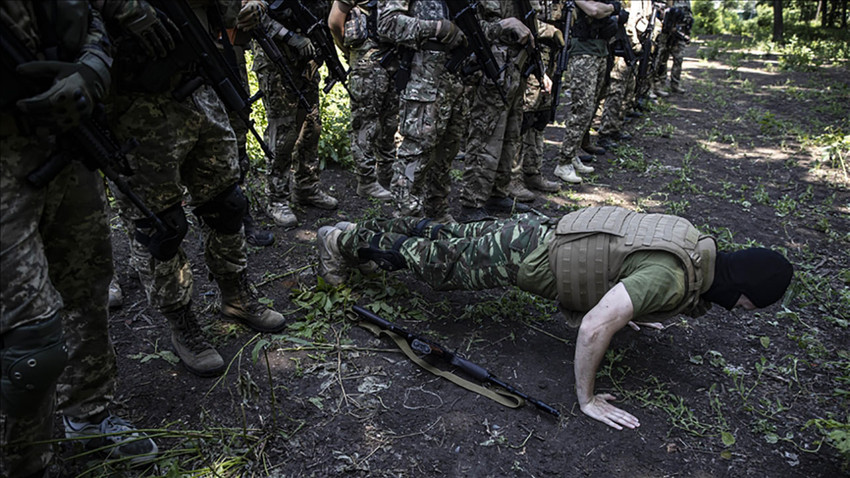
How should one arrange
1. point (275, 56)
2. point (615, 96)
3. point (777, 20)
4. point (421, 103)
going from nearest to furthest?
point (421, 103) → point (275, 56) → point (615, 96) → point (777, 20)

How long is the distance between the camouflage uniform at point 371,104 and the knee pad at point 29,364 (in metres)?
3.31

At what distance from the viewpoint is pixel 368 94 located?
473 cm

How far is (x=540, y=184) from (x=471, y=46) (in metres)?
2.07

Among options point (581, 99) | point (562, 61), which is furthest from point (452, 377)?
point (581, 99)

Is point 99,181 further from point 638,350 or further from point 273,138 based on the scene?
point 638,350

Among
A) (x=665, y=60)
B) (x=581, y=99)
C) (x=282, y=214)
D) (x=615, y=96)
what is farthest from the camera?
(x=665, y=60)

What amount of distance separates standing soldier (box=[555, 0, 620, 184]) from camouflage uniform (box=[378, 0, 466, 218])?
2.34 meters

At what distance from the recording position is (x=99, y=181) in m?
1.93

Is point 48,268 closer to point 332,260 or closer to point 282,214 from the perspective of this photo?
point 332,260

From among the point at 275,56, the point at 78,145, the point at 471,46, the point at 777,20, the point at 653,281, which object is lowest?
the point at 653,281

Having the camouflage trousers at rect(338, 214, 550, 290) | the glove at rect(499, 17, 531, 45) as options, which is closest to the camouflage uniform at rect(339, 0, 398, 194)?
the glove at rect(499, 17, 531, 45)

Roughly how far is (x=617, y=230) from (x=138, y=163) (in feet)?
7.12

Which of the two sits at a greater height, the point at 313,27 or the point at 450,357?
the point at 313,27

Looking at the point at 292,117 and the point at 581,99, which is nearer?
the point at 292,117
